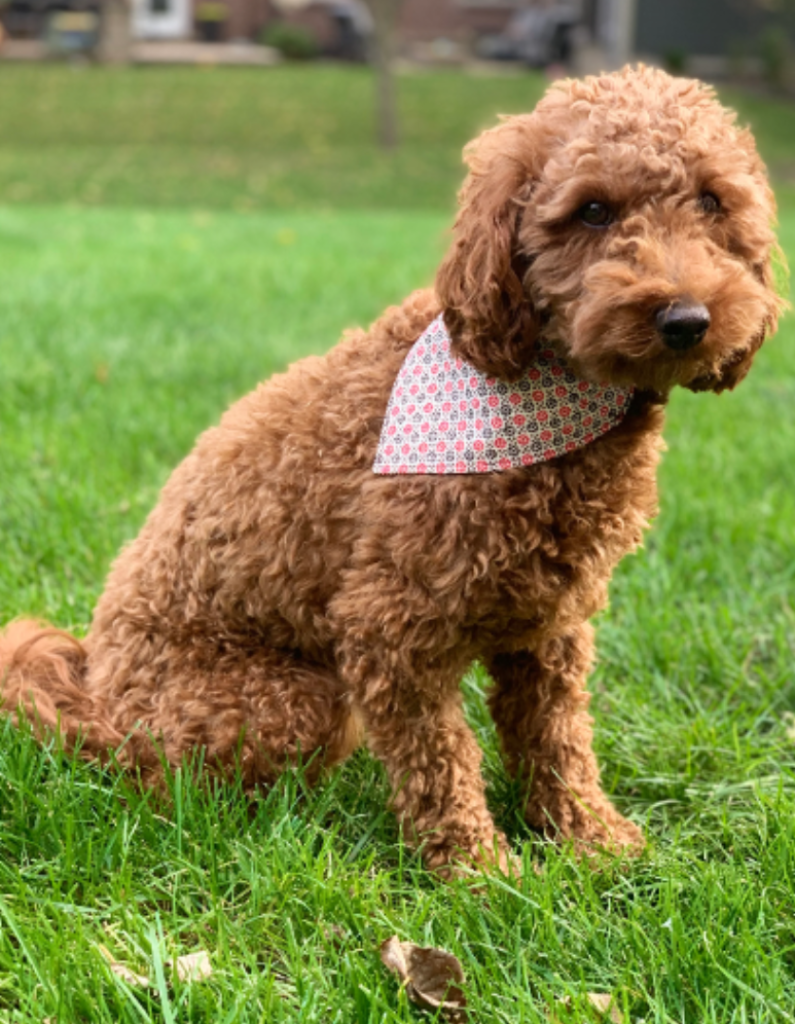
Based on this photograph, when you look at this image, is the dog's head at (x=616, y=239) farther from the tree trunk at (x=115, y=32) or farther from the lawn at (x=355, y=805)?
the tree trunk at (x=115, y=32)

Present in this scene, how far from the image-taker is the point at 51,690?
274 cm

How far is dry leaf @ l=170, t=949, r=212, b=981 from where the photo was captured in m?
2.08

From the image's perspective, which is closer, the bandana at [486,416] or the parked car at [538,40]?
the bandana at [486,416]

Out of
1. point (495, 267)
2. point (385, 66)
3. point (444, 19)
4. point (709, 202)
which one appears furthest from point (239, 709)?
point (444, 19)

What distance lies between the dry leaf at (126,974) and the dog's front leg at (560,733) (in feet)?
3.35

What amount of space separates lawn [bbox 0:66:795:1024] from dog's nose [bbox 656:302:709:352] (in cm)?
69

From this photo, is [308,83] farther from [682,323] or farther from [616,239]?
[682,323]

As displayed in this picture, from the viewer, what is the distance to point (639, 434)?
2.48 meters

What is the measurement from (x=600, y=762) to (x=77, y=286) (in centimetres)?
608

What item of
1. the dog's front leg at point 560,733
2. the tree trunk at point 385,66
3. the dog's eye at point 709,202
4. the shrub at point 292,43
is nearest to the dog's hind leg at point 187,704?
the dog's front leg at point 560,733

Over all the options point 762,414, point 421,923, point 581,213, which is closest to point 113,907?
point 421,923

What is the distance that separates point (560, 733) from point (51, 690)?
1.15 meters

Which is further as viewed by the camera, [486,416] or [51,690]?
[51,690]

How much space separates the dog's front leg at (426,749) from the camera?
2504 millimetres
